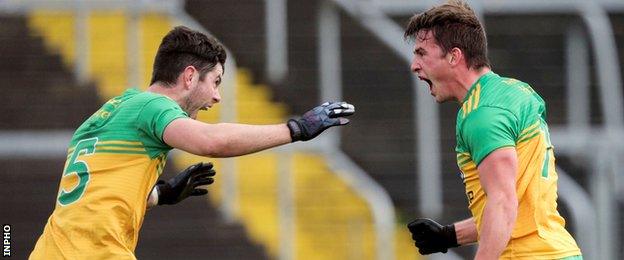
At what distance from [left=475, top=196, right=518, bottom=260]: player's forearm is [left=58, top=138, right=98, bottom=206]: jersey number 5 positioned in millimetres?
1487

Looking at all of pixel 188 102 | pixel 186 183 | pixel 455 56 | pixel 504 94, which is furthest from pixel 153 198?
pixel 504 94

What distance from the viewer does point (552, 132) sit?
10.3 meters

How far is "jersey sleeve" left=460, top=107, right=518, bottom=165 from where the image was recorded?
4.58 metres

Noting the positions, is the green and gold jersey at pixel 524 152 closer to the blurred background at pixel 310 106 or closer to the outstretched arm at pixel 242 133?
the outstretched arm at pixel 242 133

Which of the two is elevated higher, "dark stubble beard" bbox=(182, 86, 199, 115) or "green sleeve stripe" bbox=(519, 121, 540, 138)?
"dark stubble beard" bbox=(182, 86, 199, 115)

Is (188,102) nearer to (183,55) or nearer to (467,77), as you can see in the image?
(183,55)

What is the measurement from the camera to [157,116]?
499cm

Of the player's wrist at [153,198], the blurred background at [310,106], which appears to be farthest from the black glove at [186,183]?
the blurred background at [310,106]

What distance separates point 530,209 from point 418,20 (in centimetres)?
81

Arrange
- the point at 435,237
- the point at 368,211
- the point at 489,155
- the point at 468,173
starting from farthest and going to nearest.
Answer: the point at 368,211, the point at 435,237, the point at 468,173, the point at 489,155

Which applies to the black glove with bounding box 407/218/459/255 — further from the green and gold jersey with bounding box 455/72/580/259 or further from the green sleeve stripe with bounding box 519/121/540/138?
the green sleeve stripe with bounding box 519/121/540/138

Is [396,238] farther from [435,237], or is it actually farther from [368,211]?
[435,237]

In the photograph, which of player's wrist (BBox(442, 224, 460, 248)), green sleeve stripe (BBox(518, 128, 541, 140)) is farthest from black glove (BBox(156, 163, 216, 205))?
green sleeve stripe (BBox(518, 128, 541, 140))

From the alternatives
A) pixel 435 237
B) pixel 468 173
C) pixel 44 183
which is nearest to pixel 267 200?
pixel 44 183
